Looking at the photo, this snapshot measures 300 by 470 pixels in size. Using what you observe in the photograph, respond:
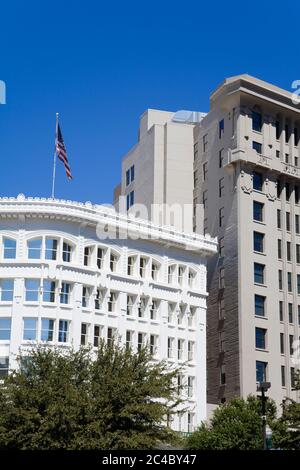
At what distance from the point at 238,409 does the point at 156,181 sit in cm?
3428

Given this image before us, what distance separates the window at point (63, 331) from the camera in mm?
65688

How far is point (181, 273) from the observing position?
246 feet

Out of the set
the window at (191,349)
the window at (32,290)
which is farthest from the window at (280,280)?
the window at (32,290)

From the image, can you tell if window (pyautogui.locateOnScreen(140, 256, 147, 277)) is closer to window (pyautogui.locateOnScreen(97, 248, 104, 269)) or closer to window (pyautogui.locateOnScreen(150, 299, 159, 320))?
window (pyautogui.locateOnScreen(150, 299, 159, 320))

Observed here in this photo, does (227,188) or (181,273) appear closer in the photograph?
(181,273)

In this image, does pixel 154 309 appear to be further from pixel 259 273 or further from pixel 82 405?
pixel 82 405

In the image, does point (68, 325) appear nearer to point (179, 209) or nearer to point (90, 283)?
point (90, 283)

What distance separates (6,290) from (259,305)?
22.9m

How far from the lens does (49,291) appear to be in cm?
6638

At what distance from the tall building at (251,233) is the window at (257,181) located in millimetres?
91

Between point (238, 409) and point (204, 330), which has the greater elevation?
point (204, 330)
